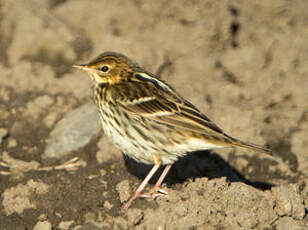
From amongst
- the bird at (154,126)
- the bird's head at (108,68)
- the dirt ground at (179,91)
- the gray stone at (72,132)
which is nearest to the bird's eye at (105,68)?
the bird's head at (108,68)

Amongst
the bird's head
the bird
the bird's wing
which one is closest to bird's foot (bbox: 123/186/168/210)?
the bird

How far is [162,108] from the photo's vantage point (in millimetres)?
5535

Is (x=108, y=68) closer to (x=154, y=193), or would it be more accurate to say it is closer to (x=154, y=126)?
(x=154, y=126)

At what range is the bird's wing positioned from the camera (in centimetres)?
546

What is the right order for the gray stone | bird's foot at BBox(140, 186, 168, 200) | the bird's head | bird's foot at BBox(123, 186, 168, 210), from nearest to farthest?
bird's foot at BBox(123, 186, 168, 210) → bird's foot at BBox(140, 186, 168, 200) → the bird's head → the gray stone

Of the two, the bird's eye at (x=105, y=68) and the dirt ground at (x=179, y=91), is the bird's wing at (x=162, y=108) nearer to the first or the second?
the bird's eye at (x=105, y=68)

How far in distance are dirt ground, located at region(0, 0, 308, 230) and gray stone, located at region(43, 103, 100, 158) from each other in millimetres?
14

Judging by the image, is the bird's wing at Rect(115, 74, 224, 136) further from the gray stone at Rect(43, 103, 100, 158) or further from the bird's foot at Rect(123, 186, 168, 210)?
the gray stone at Rect(43, 103, 100, 158)

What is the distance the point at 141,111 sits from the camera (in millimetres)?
5484

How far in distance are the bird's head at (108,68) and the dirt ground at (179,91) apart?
43.5 inches

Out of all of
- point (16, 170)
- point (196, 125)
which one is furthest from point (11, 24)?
point (196, 125)

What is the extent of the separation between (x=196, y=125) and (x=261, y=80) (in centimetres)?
280

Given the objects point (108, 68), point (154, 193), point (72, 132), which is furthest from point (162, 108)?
point (72, 132)

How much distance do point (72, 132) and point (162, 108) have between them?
1725mm
